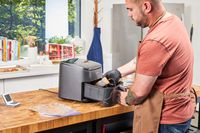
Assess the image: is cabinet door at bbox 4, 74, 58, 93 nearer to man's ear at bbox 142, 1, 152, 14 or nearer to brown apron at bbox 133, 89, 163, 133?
brown apron at bbox 133, 89, 163, 133

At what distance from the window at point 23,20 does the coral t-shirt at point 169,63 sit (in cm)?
259

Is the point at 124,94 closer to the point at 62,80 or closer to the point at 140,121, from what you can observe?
the point at 140,121

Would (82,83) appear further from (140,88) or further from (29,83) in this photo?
(29,83)

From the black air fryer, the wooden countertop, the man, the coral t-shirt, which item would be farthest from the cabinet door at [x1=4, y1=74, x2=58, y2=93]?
the coral t-shirt

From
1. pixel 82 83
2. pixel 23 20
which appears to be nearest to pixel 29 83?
pixel 23 20

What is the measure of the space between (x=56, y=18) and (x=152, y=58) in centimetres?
281

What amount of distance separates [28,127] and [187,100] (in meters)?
0.85

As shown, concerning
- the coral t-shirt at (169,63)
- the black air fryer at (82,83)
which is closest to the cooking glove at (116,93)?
the black air fryer at (82,83)

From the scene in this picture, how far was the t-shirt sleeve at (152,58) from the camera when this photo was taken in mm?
1517

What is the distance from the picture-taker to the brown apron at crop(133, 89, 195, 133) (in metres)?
1.65

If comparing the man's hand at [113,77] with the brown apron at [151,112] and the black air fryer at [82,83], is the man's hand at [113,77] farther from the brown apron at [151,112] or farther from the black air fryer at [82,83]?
the brown apron at [151,112]

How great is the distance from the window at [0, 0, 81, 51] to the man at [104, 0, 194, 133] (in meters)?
2.49

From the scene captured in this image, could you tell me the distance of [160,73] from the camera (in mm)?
1559

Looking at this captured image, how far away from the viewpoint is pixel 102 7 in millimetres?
4359
